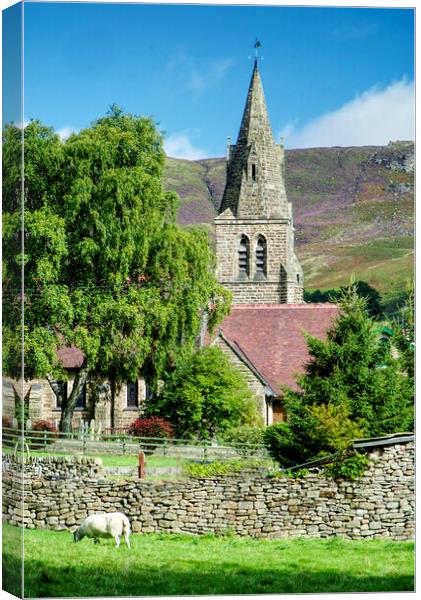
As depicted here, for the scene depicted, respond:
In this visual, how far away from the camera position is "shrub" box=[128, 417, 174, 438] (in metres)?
13.3

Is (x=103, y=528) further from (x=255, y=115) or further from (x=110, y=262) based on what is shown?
(x=255, y=115)

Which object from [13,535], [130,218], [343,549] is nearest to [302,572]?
[343,549]

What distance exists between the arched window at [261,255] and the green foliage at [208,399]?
1.35 meters

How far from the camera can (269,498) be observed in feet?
43.9

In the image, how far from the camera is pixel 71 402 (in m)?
13.5

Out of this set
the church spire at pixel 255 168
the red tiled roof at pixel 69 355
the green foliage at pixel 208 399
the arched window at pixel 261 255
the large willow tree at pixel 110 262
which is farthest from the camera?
the arched window at pixel 261 255

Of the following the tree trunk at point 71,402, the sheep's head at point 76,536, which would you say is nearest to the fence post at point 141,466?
the tree trunk at point 71,402

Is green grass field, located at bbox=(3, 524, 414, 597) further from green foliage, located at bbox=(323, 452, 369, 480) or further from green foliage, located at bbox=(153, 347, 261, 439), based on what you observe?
green foliage, located at bbox=(153, 347, 261, 439)

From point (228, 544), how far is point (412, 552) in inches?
71.3

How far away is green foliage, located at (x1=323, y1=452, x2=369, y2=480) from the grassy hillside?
1.63 meters

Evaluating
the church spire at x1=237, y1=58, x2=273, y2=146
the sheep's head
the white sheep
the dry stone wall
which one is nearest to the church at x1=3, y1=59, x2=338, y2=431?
the church spire at x1=237, y1=58, x2=273, y2=146

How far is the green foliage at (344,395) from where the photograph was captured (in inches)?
521

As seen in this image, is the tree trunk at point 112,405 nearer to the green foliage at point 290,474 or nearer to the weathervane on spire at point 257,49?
the green foliage at point 290,474

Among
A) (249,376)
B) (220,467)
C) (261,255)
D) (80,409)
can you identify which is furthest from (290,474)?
(261,255)
